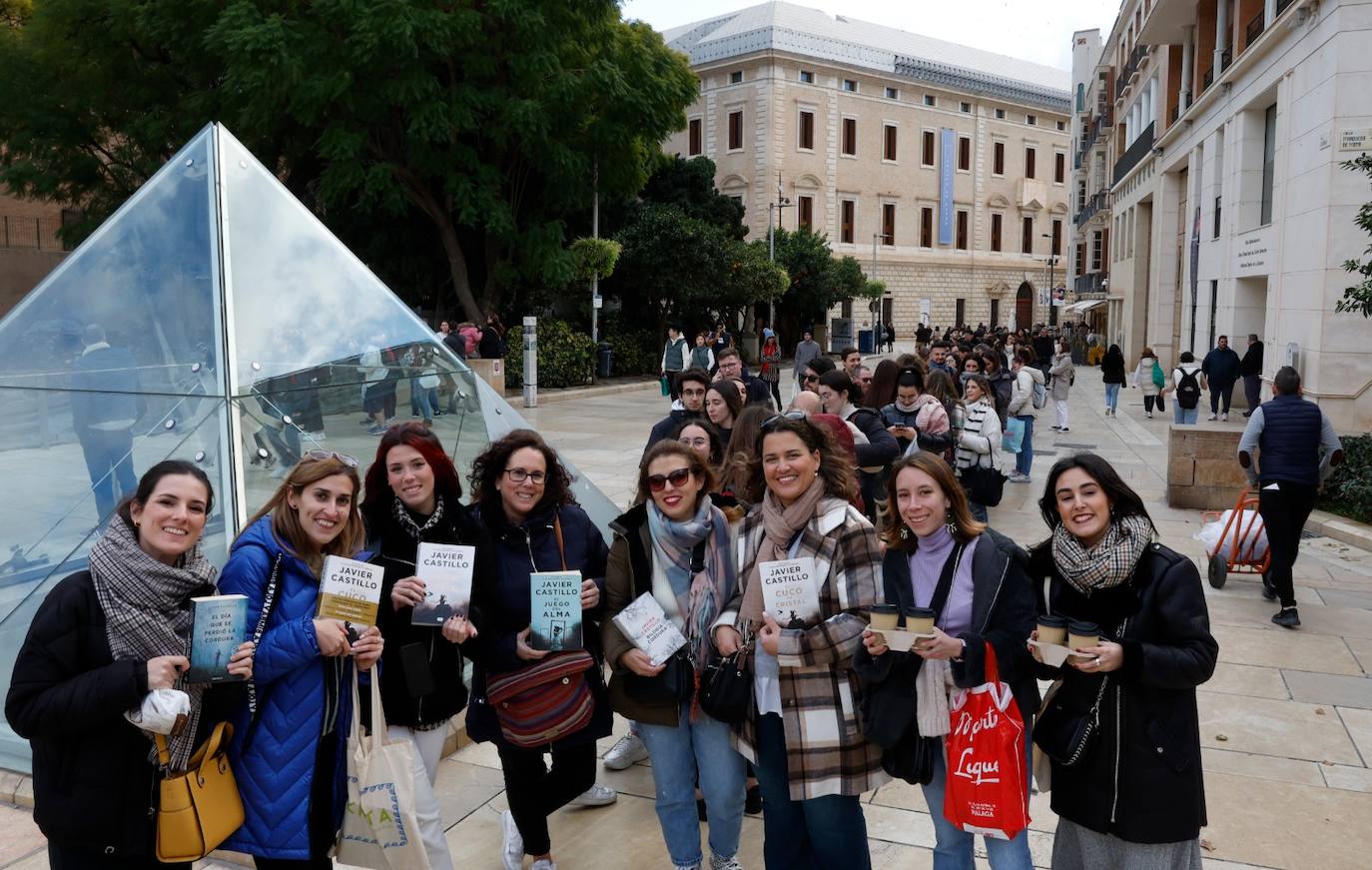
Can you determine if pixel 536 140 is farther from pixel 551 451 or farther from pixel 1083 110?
pixel 1083 110

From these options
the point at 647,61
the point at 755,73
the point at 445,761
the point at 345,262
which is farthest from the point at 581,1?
the point at 755,73

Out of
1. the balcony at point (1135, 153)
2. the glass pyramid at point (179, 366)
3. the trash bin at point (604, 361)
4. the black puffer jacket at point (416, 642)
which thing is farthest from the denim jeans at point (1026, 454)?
the balcony at point (1135, 153)

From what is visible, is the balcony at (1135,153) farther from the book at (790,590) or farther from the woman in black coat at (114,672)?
the woman in black coat at (114,672)

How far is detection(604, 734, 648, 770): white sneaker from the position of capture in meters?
4.86

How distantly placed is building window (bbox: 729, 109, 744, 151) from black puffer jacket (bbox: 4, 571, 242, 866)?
50358 mm

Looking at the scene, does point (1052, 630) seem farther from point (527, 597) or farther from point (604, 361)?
point (604, 361)

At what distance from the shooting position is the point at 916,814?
14.7 ft

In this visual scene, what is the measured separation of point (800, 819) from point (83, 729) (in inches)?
82.0

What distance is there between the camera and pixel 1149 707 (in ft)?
9.61

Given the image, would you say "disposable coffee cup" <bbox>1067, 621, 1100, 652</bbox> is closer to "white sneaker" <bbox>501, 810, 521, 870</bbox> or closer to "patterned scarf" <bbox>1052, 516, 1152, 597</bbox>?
"patterned scarf" <bbox>1052, 516, 1152, 597</bbox>

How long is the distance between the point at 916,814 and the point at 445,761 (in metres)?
2.12

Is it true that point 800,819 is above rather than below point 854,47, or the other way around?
below

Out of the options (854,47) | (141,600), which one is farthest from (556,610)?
(854,47)

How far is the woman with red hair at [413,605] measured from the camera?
3371 millimetres
